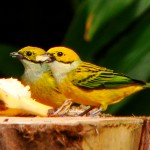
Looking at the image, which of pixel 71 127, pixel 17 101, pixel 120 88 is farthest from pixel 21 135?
pixel 120 88

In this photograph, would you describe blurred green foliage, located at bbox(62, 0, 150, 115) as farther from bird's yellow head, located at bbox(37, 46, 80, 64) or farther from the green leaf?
bird's yellow head, located at bbox(37, 46, 80, 64)

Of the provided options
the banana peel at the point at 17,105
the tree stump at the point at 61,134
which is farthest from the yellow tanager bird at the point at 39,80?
the tree stump at the point at 61,134

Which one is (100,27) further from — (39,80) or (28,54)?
(28,54)

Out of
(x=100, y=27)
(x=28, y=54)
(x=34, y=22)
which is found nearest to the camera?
(x=28, y=54)

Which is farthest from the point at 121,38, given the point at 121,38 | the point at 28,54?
the point at 28,54

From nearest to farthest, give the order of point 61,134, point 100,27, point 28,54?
point 61,134 → point 28,54 → point 100,27

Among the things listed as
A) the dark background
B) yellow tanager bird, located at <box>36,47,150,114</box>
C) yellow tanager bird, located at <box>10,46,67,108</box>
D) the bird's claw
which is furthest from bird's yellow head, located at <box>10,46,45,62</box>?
the dark background
